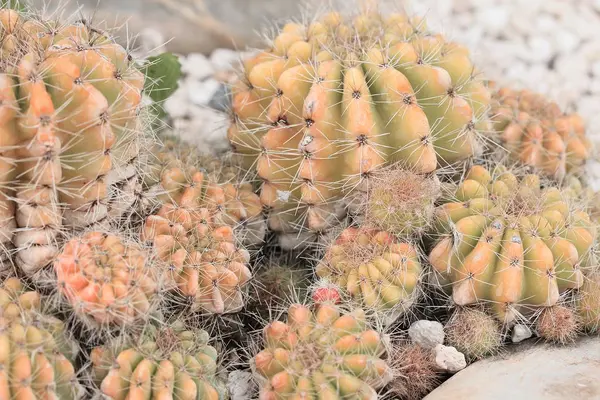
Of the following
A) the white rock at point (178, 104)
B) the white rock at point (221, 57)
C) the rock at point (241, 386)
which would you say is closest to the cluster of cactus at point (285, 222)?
the rock at point (241, 386)

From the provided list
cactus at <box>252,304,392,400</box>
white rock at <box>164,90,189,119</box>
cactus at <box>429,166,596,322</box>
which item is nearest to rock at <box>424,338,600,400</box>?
cactus at <box>429,166,596,322</box>

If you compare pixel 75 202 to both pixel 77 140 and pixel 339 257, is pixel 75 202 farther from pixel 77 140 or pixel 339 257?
pixel 339 257

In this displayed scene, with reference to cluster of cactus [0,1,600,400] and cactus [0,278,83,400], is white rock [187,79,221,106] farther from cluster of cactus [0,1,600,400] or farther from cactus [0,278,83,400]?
cactus [0,278,83,400]

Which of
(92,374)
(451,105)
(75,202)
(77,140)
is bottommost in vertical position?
(92,374)

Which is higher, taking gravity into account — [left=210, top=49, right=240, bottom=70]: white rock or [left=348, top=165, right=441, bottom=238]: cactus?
[left=348, top=165, right=441, bottom=238]: cactus

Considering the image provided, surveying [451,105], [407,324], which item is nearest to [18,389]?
[407,324]

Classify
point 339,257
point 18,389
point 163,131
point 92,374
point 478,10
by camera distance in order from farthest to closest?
point 478,10, point 163,131, point 339,257, point 92,374, point 18,389
